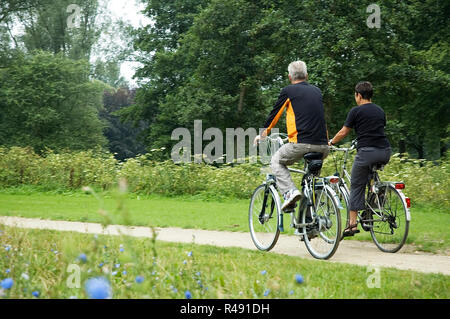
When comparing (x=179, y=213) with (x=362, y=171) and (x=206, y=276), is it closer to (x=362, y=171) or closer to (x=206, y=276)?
(x=362, y=171)

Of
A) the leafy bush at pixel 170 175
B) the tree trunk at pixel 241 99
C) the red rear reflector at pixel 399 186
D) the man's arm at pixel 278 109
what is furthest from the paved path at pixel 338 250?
the tree trunk at pixel 241 99

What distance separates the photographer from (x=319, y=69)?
21250 mm

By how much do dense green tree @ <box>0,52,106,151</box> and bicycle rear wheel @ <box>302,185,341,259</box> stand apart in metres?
31.4

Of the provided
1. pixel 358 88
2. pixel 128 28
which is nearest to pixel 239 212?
pixel 358 88

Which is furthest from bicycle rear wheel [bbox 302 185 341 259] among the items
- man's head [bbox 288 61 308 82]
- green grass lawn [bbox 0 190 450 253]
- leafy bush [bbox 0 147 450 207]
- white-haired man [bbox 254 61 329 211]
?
leafy bush [bbox 0 147 450 207]

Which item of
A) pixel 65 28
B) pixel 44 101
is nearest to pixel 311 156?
pixel 44 101

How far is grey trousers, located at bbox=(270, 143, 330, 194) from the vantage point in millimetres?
5723

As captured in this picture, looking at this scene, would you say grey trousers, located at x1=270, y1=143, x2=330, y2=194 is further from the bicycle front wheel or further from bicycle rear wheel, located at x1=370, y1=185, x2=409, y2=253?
bicycle rear wheel, located at x1=370, y1=185, x2=409, y2=253

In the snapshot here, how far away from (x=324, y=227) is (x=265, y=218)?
97 centimetres

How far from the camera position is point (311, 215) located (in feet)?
18.9

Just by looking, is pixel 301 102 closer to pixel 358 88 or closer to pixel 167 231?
pixel 358 88

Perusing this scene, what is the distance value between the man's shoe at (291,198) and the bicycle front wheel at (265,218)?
0.49 ft

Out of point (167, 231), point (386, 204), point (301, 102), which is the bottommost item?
point (167, 231)

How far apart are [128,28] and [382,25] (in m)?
17.4
